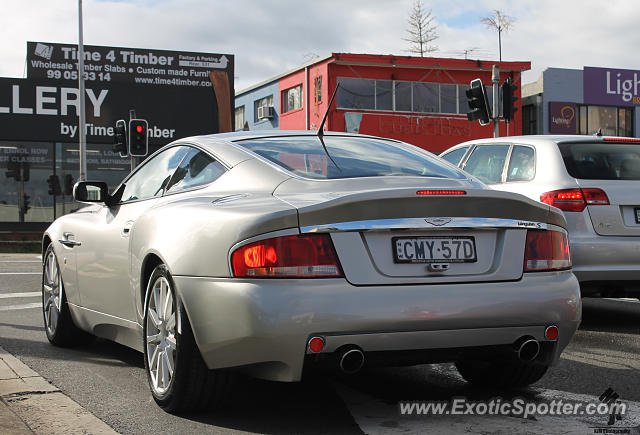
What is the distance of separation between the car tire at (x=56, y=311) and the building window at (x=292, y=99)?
1506 inches

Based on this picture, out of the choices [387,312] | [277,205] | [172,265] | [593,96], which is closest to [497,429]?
[387,312]

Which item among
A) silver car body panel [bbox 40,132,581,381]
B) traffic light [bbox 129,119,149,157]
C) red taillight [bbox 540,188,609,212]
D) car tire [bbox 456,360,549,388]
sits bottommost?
car tire [bbox 456,360,549,388]

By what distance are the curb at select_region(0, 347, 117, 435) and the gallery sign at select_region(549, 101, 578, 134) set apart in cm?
4307

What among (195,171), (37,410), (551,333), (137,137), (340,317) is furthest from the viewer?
(137,137)

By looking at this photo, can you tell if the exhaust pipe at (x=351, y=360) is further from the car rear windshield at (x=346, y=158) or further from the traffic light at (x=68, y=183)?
the traffic light at (x=68, y=183)

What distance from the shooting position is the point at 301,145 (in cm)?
507

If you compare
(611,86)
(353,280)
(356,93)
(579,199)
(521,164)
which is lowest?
(353,280)

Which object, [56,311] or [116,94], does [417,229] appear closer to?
[56,311]

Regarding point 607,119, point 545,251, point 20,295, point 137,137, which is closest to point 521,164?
point 545,251

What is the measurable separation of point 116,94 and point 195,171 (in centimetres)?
2953

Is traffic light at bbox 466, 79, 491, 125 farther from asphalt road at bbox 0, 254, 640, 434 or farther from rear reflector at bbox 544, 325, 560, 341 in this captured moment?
rear reflector at bbox 544, 325, 560, 341

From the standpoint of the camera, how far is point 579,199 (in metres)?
7.30

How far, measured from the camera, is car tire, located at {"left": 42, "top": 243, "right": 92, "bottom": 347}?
253 inches

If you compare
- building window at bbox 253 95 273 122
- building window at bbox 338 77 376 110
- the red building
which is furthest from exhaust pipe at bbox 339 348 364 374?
building window at bbox 253 95 273 122
